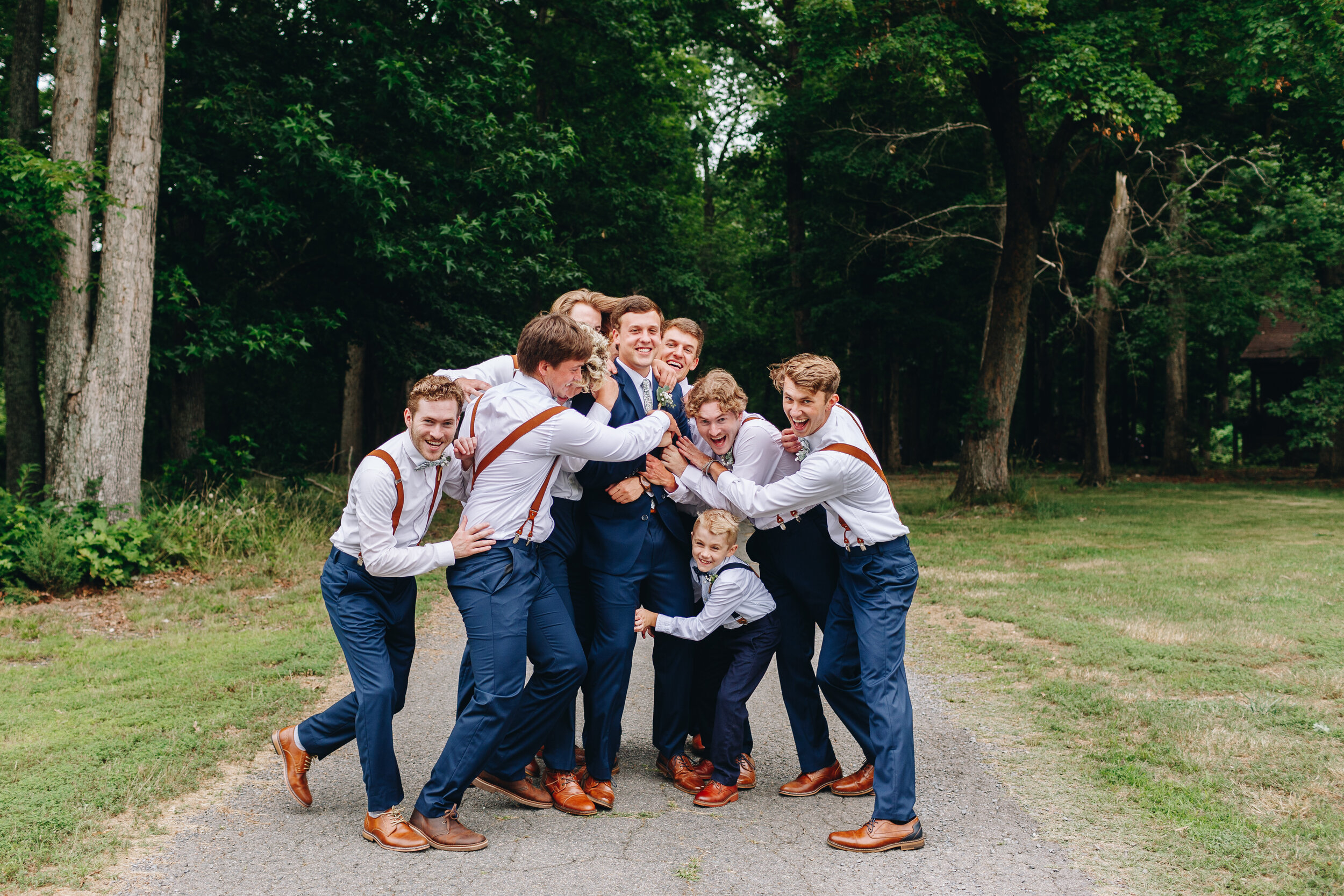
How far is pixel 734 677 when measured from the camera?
4.68 meters

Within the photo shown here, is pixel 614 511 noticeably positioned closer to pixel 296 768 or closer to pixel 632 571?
pixel 632 571

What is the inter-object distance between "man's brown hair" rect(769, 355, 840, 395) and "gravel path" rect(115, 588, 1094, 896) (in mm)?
1951

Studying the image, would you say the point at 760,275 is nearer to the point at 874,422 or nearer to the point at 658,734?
the point at 874,422

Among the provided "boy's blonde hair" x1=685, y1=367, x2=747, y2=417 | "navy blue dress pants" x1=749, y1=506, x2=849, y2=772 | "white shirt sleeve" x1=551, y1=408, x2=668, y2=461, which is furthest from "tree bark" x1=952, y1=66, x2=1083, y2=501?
"white shirt sleeve" x1=551, y1=408, x2=668, y2=461

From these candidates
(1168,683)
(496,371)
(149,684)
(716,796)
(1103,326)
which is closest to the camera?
(716,796)

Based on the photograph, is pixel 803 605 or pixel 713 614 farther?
pixel 803 605

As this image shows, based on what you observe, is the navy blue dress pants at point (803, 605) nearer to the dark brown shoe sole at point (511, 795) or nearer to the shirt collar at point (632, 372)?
the shirt collar at point (632, 372)

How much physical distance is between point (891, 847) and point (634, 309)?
8.83 feet

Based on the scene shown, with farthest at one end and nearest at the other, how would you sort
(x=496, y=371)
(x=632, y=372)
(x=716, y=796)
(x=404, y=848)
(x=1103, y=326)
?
(x=1103, y=326) < (x=496, y=371) < (x=632, y=372) < (x=716, y=796) < (x=404, y=848)

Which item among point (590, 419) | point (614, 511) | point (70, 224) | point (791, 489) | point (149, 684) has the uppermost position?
point (70, 224)

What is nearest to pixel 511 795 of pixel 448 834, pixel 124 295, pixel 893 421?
pixel 448 834

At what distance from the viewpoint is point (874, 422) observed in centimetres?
3381

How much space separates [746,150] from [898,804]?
94.8ft

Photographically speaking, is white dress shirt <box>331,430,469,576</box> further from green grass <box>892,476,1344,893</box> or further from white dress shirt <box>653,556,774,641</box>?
green grass <box>892,476,1344,893</box>
